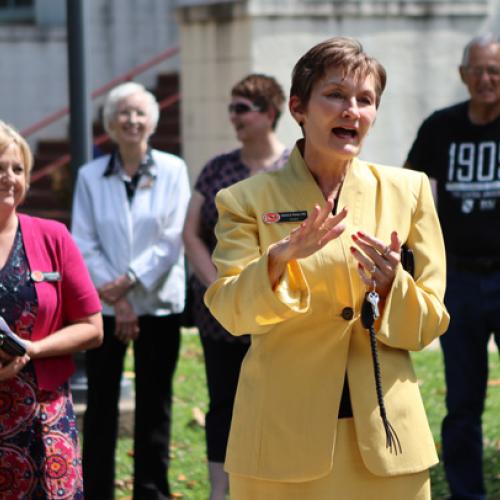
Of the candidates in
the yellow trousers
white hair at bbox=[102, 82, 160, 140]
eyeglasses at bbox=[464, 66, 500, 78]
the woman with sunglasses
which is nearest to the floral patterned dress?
the yellow trousers

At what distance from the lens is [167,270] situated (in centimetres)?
650

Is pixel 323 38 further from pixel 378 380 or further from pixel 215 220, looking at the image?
pixel 378 380

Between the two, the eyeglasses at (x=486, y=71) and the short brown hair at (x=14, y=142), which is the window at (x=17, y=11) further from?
the short brown hair at (x=14, y=142)

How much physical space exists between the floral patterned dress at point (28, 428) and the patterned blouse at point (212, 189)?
161 cm

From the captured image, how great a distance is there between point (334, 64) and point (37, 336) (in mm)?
1596

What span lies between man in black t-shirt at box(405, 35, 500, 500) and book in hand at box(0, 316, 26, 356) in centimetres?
249

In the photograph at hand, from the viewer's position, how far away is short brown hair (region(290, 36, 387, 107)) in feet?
12.2

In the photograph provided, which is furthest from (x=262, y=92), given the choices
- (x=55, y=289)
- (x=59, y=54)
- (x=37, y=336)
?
(x=59, y=54)

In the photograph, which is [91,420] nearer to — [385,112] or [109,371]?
[109,371]

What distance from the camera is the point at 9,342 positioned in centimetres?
441

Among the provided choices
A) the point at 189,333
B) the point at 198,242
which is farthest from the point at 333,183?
the point at 189,333

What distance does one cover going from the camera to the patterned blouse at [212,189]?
6137 millimetres

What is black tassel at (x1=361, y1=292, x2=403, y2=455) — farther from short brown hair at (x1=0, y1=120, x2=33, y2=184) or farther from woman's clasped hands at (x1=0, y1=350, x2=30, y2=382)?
short brown hair at (x1=0, y1=120, x2=33, y2=184)

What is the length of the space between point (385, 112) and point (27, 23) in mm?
6823
